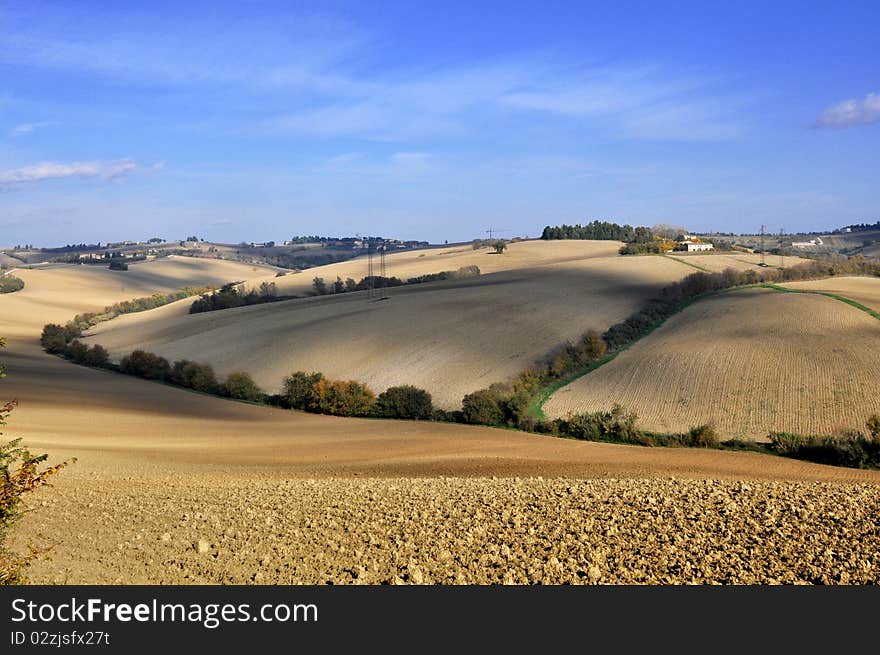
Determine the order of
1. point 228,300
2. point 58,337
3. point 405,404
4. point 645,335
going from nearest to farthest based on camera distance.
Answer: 1. point 405,404
2. point 645,335
3. point 58,337
4. point 228,300

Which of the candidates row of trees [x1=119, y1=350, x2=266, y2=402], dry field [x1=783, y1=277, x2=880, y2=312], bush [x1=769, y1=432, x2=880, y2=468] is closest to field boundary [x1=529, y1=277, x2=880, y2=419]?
dry field [x1=783, y1=277, x2=880, y2=312]

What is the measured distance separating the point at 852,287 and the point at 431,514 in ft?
221

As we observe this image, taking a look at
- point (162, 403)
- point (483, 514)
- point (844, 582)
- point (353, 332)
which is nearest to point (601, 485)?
point (483, 514)

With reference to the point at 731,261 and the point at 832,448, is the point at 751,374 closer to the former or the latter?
the point at 832,448

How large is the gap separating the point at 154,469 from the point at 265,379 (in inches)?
1223

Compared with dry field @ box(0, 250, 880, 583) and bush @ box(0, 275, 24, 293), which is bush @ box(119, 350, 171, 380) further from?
bush @ box(0, 275, 24, 293)

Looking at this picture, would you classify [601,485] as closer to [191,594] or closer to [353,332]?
[191,594]

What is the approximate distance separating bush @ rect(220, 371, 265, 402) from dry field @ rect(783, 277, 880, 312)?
157 feet

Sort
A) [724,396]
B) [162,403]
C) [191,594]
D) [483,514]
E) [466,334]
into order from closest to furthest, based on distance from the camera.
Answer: [191,594]
[483,514]
[724,396]
[162,403]
[466,334]

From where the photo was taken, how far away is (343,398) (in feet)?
168

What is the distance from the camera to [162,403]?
2071 inches

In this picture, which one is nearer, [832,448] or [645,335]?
[832,448]

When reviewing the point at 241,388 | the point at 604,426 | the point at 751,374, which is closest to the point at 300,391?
the point at 241,388

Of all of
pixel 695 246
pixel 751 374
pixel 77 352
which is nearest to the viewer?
pixel 751 374
